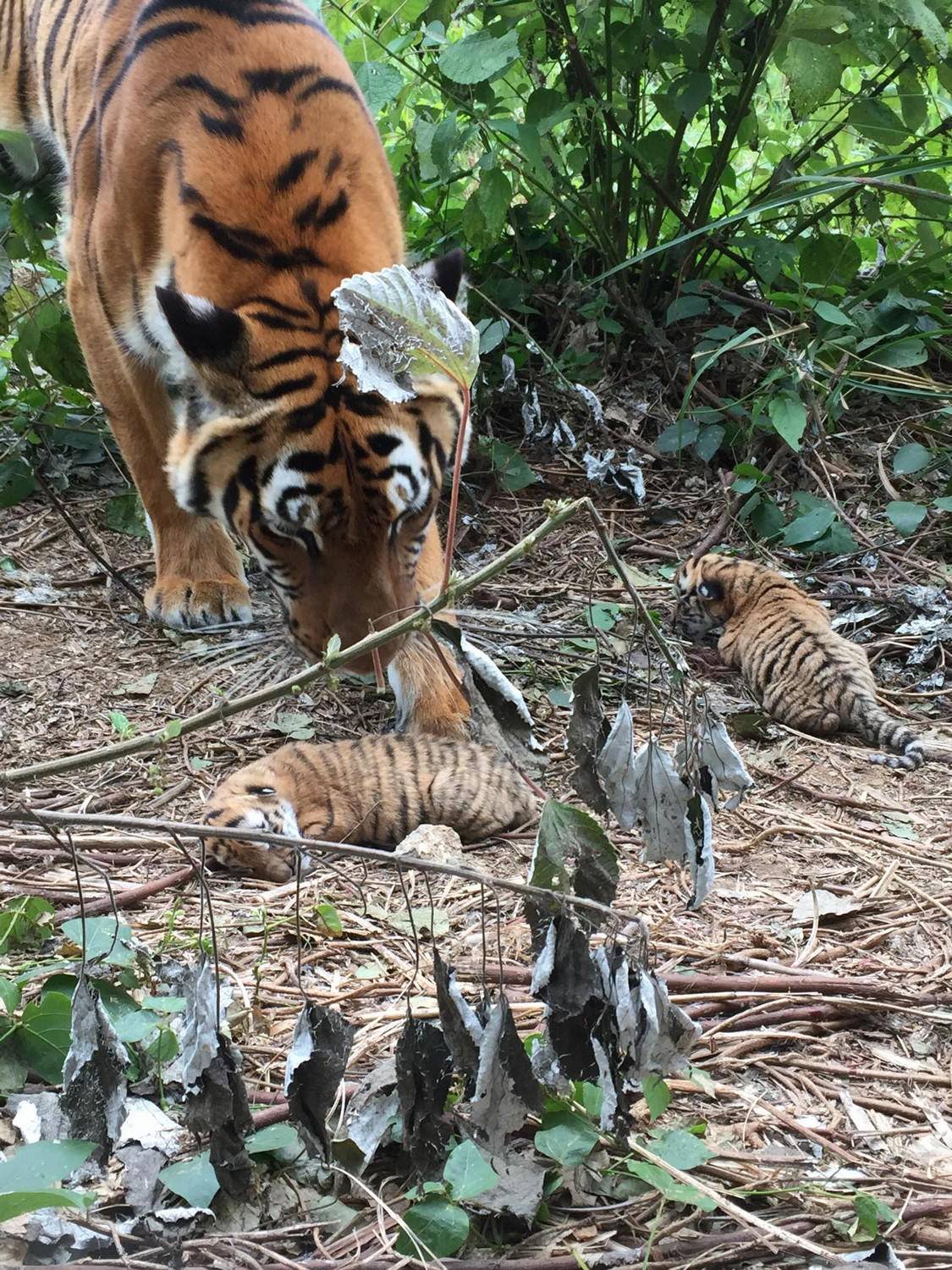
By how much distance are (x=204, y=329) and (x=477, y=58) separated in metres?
1.81

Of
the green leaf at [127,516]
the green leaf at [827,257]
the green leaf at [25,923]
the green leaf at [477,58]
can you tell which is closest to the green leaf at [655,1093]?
the green leaf at [25,923]

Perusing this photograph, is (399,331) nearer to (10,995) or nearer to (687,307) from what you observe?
(10,995)

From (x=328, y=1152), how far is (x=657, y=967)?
864mm

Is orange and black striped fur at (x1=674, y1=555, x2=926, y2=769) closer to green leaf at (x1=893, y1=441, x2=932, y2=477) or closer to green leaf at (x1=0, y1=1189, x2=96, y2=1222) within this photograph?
green leaf at (x1=893, y1=441, x2=932, y2=477)

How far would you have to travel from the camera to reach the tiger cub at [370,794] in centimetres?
286

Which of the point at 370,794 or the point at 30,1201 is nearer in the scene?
the point at 30,1201

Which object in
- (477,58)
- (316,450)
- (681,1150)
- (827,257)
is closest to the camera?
(681,1150)

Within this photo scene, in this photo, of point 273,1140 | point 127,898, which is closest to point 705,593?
point 127,898

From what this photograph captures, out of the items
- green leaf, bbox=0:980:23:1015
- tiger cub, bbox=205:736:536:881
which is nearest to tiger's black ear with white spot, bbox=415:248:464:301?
tiger cub, bbox=205:736:536:881

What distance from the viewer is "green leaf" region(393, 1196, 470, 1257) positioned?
5.24 feet

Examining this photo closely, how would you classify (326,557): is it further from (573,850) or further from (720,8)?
(720,8)

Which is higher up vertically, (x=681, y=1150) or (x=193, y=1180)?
(x=193, y=1180)

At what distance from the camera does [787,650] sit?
149 inches

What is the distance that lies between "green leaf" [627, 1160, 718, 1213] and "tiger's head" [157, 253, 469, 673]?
163cm
